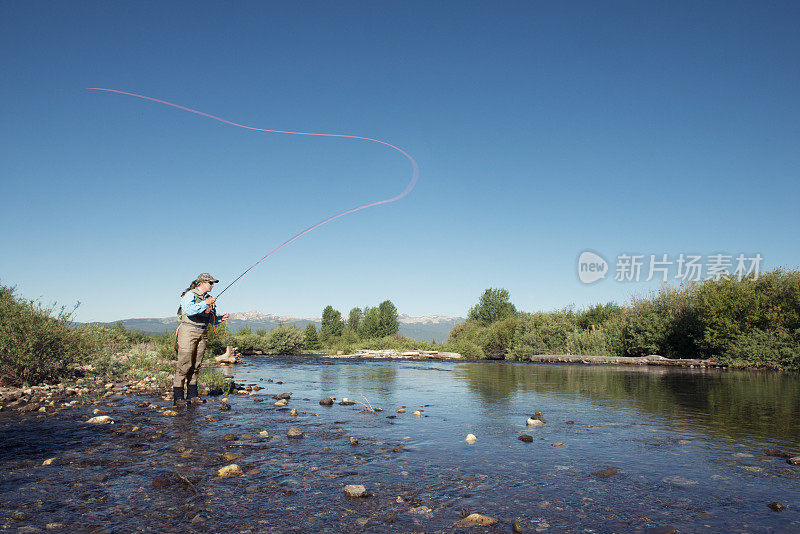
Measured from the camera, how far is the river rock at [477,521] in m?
3.90

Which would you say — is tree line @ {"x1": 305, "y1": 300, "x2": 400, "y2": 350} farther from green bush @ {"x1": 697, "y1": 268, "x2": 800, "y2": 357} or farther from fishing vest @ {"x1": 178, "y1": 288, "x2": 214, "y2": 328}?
fishing vest @ {"x1": 178, "y1": 288, "x2": 214, "y2": 328}

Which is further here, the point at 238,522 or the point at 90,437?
the point at 90,437

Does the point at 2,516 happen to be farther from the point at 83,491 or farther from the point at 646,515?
the point at 646,515

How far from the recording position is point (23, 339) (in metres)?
11.8

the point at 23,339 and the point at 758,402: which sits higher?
the point at 23,339

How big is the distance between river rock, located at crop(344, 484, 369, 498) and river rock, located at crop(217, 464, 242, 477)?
53.8 inches

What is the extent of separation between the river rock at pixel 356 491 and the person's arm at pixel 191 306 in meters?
7.03

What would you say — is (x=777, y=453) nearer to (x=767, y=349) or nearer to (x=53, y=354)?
(x=53, y=354)

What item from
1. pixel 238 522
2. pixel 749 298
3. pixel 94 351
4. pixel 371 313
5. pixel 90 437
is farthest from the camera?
pixel 371 313

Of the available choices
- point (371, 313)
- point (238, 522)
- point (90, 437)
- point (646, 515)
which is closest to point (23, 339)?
point (90, 437)

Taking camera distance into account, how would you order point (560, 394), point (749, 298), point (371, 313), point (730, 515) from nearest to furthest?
point (730, 515), point (560, 394), point (749, 298), point (371, 313)

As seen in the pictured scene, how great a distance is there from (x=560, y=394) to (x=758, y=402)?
183 inches

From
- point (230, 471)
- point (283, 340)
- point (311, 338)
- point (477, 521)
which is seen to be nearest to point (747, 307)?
point (477, 521)

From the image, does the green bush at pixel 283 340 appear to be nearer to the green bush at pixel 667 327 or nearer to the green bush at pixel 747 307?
the green bush at pixel 667 327
